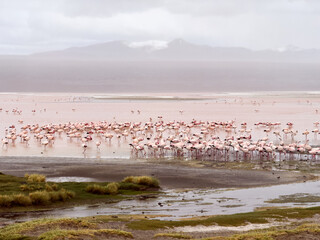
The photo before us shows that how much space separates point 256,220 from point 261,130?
28.6m

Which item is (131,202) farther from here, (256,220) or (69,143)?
(69,143)

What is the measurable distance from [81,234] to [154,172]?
545 inches

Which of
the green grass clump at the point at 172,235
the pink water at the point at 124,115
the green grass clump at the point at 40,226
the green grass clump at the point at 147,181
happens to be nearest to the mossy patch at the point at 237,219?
the green grass clump at the point at 172,235

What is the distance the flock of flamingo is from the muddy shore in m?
3.23

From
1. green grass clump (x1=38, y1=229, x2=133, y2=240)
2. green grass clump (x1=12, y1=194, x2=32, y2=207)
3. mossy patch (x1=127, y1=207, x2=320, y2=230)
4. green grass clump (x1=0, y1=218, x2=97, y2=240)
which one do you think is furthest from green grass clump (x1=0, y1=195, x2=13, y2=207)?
green grass clump (x1=38, y1=229, x2=133, y2=240)

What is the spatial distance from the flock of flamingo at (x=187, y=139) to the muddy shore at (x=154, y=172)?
3.23 m

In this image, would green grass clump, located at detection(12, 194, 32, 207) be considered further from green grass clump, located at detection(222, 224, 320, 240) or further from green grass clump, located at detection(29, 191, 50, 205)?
green grass clump, located at detection(222, 224, 320, 240)

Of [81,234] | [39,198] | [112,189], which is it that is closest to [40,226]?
[81,234]

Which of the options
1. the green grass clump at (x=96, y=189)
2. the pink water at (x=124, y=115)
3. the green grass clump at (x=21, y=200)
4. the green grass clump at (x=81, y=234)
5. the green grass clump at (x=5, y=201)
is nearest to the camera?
the green grass clump at (x=81, y=234)

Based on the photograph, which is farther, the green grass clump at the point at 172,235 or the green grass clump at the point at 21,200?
the green grass clump at the point at 21,200

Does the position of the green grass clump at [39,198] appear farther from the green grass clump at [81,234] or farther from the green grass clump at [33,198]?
the green grass clump at [81,234]

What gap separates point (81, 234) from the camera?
17172 millimetres

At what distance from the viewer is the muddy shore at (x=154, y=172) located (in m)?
28.4

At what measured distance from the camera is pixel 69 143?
42906mm
